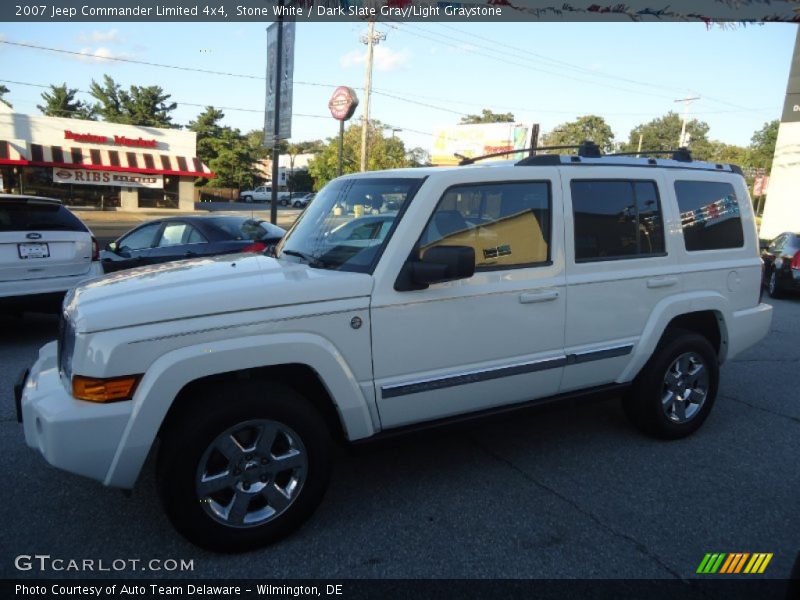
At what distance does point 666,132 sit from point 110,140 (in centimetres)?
9763

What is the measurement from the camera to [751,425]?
4574 millimetres

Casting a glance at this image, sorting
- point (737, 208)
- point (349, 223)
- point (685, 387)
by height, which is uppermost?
point (737, 208)

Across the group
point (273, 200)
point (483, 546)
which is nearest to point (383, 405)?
point (483, 546)

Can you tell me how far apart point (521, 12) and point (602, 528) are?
904 cm

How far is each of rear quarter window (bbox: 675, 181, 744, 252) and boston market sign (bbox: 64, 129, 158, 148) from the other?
3892cm

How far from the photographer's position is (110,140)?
119 ft

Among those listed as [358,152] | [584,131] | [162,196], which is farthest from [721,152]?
[162,196]

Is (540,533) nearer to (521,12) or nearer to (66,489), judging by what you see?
(66,489)

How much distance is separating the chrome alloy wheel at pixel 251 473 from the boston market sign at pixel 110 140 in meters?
38.9

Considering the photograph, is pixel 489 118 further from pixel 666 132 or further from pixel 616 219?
pixel 616 219

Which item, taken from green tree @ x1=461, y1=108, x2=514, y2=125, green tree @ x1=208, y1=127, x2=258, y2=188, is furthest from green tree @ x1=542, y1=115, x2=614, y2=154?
green tree @ x1=208, y1=127, x2=258, y2=188

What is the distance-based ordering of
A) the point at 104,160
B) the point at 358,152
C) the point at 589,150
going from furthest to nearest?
the point at 358,152, the point at 104,160, the point at 589,150

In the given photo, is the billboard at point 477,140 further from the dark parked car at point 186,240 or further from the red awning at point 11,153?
the dark parked car at point 186,240

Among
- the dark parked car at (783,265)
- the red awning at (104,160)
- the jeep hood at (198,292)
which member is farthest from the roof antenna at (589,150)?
the red awning at (104,160)
